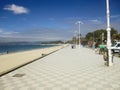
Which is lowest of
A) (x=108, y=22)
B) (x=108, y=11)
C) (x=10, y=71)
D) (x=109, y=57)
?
(x=10, y=71)

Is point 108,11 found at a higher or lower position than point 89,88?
higher

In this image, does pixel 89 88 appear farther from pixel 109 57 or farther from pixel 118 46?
pixel 118 46

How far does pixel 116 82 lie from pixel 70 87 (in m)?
2.11

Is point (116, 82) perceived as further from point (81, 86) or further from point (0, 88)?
point (0, 88)

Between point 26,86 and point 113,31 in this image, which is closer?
point 26,86

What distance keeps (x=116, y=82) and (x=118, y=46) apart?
16190mm

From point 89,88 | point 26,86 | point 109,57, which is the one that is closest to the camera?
point 89,88

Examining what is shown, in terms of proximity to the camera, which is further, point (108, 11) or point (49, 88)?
point (108, 11)

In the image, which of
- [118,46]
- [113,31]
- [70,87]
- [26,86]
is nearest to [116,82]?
[70,87]

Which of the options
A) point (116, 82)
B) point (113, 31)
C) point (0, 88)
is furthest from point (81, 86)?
point (113, 31)

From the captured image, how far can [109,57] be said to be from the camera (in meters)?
10.4

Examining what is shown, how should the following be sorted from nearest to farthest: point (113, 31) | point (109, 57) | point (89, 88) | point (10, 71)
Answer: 1. point (89, 88)
2. point (10, 71)
3. point (109, 57)
4. point (113, 31)

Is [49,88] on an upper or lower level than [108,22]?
lower

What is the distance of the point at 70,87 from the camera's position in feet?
18.8
